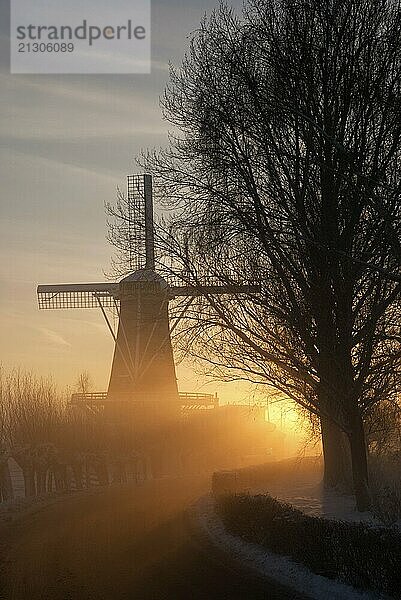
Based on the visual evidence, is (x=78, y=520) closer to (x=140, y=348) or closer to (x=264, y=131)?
(x=264, y=131)

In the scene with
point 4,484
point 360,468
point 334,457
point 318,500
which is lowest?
point 318,500

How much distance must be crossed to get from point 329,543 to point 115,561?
13.7 feet

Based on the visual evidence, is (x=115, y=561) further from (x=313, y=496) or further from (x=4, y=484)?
(x=4, y=484)

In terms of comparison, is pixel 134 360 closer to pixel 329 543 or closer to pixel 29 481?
pixel 29 481

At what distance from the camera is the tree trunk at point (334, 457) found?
24766 mm

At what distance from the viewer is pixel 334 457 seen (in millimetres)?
25141

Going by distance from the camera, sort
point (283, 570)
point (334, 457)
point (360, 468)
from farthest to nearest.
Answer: point (334, 457) < point (360, 468) < point (283, 570)

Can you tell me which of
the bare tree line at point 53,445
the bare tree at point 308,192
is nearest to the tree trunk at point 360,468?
the bare tree at point 308,192

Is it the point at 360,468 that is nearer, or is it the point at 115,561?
the point at 115,561

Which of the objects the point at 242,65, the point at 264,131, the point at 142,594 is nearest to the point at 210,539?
the point at 142,594

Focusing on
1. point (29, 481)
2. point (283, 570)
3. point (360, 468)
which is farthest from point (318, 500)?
point (29, 481)

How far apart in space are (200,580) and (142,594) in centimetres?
134

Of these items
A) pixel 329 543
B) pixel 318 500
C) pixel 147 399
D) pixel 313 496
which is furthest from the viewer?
pixel 147 399

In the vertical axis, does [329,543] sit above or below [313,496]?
below
